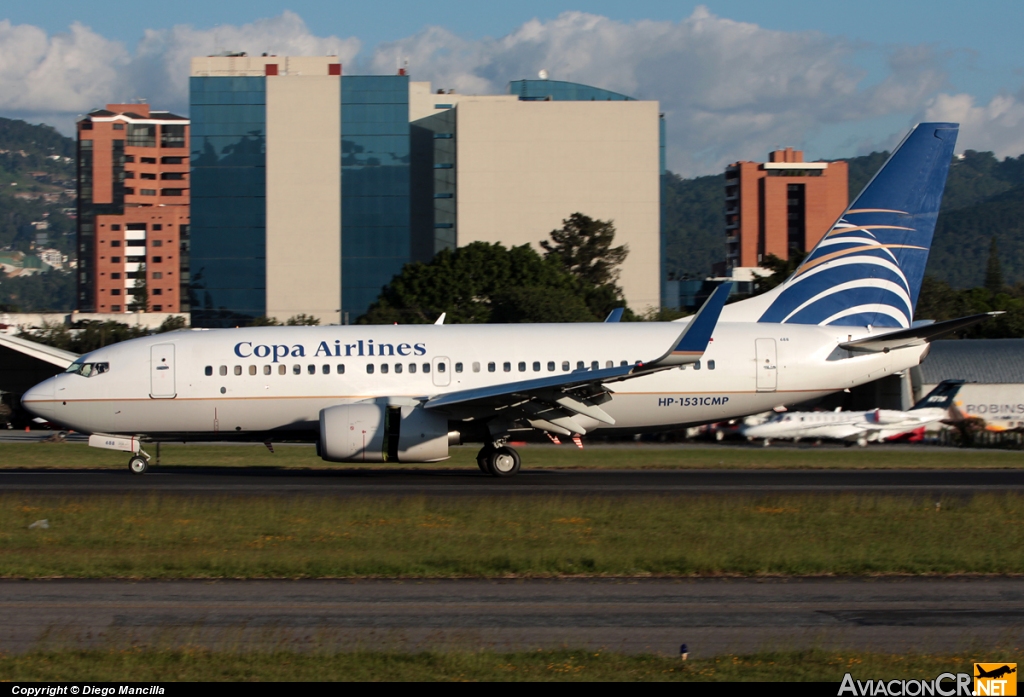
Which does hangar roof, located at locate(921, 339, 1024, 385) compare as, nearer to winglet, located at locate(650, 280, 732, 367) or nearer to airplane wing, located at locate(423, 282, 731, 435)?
airplane wing, located at locate(423, 282, 731, 435)

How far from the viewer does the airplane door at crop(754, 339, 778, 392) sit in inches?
954

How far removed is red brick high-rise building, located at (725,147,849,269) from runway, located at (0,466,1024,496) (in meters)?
146

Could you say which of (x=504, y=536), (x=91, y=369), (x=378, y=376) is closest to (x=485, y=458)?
(x=378, y=376)

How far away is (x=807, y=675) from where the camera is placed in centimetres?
811

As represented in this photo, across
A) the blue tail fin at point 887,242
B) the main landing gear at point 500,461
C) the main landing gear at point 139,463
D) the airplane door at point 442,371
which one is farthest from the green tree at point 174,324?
the blue tail fin at point 887,242

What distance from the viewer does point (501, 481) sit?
22312mm

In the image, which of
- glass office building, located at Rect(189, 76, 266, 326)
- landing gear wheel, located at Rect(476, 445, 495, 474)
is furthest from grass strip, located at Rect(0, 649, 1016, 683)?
glass office building, located at Rect(189, 76, 266, 326)

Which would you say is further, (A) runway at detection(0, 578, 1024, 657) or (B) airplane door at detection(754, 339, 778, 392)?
(B) airplane door at detection(754, 339, 778, 392)

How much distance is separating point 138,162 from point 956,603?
194 meters

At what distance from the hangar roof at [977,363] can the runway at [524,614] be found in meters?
38.3

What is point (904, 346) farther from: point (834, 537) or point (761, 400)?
point (834, 537)

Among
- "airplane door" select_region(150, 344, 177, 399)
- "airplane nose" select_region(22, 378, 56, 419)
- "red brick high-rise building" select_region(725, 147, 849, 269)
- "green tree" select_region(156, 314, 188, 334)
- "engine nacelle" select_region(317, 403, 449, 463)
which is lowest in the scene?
"engine nacelle" select_region(317, 403, 449, 463)

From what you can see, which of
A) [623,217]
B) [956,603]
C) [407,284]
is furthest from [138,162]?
[956,603]

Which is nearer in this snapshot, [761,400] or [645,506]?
[645,506]
